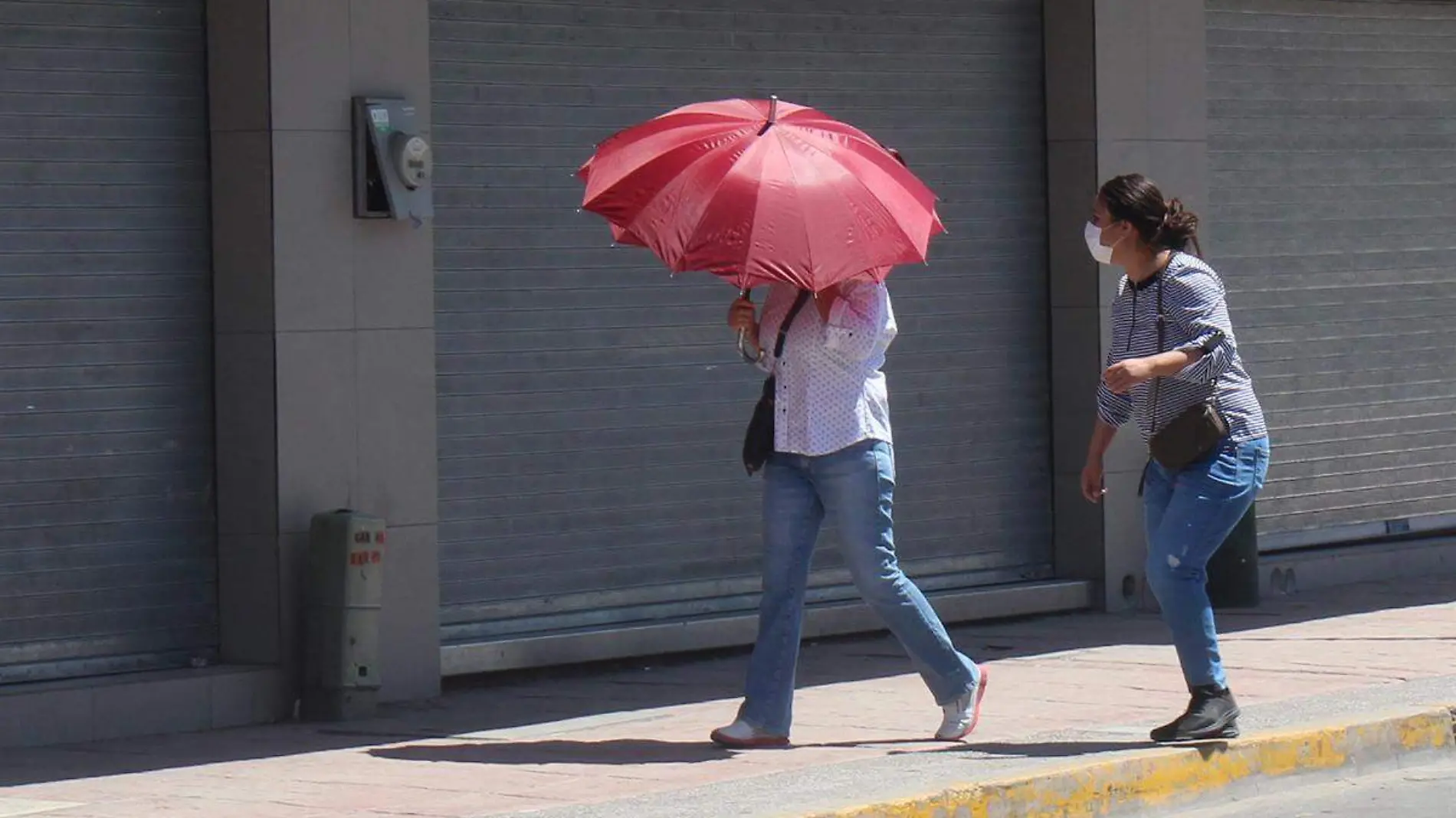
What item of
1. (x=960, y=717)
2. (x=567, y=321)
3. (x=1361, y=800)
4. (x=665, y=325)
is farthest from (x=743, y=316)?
(x=665, y=325)

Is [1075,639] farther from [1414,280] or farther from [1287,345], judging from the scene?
[1414,280]

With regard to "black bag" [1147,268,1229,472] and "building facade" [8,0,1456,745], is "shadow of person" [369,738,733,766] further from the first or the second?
"black bag" [1147,268,1229,472]

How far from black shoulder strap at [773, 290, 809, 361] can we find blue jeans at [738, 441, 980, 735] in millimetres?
365

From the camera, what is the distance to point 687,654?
36.7 ft

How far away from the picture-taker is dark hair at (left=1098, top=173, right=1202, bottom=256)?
8047mm

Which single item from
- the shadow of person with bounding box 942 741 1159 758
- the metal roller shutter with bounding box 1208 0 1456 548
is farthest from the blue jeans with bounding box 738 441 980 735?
the metal roller shutter with bounding box 1208 0 1456 548

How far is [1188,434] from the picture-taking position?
Result: 7.98 meters

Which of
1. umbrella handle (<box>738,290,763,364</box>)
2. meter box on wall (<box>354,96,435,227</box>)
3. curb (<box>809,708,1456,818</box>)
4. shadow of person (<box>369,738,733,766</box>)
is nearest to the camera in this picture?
curb (<box>809,708,1456,818</box>)

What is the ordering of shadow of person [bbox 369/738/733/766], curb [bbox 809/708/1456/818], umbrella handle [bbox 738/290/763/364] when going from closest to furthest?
1. curb [bbox 809/708/1456/818]
2. umbrella handle [bbox 738/290/763/364]
3. shadow of person [bbox 369/738/733/766]

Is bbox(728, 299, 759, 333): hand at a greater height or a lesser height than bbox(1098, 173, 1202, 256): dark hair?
lesser

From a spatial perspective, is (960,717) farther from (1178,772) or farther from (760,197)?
(760,197)

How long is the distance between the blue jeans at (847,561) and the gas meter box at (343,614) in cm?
174

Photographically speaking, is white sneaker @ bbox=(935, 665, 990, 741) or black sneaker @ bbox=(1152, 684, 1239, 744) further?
white sneaker @ bbox=(935, 665, 990, 741)

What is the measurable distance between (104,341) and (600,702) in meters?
2.35
